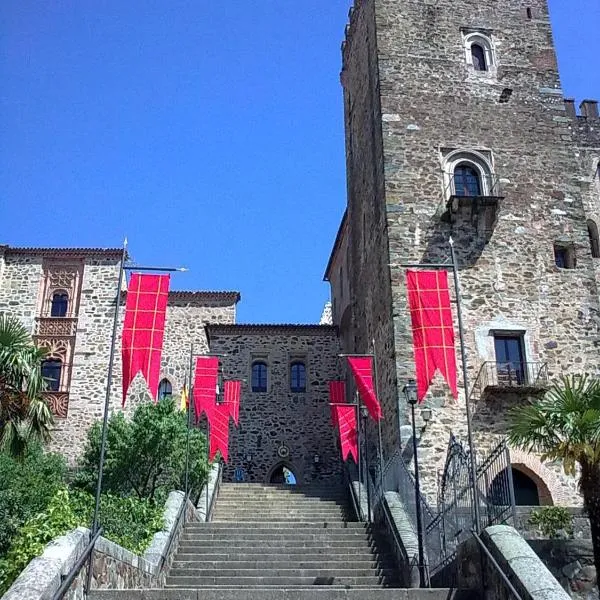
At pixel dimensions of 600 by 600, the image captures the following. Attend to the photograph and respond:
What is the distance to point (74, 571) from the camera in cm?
877

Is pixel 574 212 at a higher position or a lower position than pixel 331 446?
higher

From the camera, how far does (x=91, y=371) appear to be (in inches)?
1255

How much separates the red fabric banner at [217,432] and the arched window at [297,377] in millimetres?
7524

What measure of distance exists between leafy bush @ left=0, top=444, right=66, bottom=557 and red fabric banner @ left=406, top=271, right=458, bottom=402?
8675mm

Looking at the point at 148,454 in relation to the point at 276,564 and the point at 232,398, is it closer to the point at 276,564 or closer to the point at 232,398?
the point at 232,398

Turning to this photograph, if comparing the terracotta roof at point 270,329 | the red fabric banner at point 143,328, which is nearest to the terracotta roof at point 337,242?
the terracotta roof at point 270,329

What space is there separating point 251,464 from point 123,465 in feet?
25.1

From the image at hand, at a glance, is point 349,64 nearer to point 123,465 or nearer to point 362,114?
point 362,114

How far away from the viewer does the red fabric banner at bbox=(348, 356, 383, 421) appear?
20094mm

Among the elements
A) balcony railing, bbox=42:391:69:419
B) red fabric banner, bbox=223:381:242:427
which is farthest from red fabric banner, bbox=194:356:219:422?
balcony railing, bbox=42:391:69:419

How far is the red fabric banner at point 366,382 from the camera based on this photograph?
20094 mm

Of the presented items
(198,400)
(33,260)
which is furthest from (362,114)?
(33,260)

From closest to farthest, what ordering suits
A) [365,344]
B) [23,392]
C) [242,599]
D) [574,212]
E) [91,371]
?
[242,599], [23,392], [574,212], [365,344], [91,371]

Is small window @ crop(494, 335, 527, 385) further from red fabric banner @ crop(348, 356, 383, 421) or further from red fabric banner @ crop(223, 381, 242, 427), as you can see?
red fabric banner @ crop(223, 381, 242, 427)
